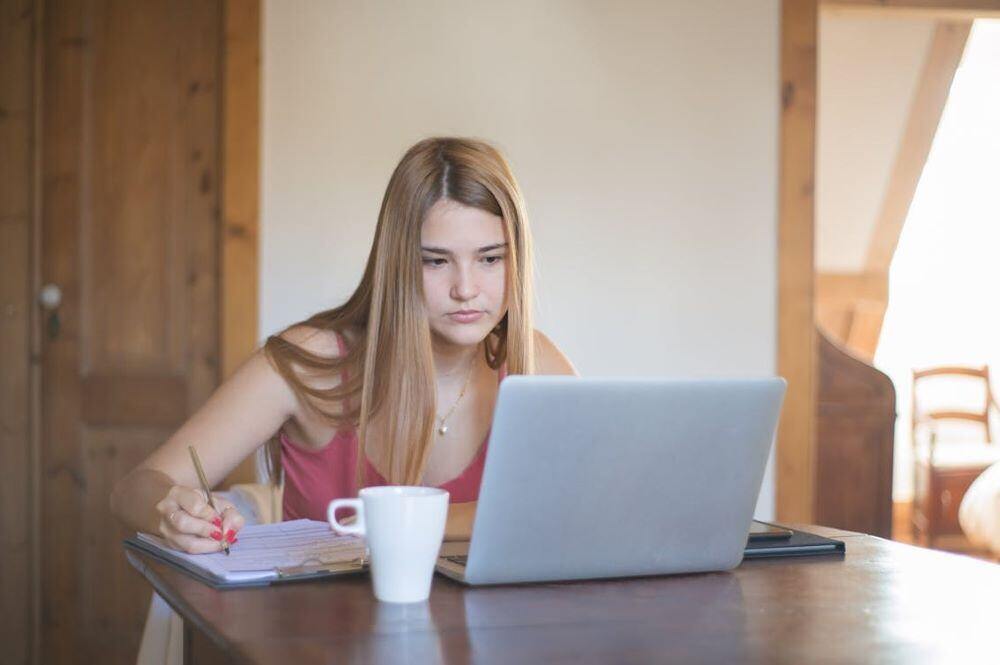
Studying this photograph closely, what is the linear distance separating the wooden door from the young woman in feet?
4.75

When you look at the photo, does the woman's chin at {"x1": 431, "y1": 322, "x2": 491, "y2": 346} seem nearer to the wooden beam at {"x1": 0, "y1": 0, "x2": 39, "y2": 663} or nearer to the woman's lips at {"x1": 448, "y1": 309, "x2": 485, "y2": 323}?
the woman's lips at {"x1": 448, "y1": 309, "x2": 485, "y2": 323}

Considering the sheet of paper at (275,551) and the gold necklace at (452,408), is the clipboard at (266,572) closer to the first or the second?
the sheet of paper at (275,551)

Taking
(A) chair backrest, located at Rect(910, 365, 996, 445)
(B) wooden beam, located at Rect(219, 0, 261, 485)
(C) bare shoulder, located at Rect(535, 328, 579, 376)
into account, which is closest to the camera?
(C) bare shoulder, located at Rect(535, 328, 579, 376)

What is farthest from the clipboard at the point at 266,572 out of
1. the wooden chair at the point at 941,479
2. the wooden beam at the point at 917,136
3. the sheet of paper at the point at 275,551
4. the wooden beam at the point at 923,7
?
the wooden beam at the point at 917,136

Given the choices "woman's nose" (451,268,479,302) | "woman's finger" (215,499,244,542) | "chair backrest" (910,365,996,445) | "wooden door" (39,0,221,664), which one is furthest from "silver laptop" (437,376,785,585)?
"chair backrest" (910,365,996,445)

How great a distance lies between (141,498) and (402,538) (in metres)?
0.51

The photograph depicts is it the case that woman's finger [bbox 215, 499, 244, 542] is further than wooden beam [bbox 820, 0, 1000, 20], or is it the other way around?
wooden beam [bbox 820, 0, 1000, 20]

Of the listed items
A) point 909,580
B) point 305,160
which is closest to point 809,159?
point 305,160

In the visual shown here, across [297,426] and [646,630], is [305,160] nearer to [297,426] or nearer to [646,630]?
[297,426]

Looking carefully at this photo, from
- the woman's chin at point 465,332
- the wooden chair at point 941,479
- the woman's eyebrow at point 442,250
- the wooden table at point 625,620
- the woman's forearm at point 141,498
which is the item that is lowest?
the wooden chair at point 941,479

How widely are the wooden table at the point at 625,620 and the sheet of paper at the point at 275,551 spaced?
26 mm

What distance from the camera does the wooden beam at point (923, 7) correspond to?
345 centimetres

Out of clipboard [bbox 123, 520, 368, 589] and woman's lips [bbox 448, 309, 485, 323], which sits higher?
woman's lips [bbox 448, 309, 485, 323]

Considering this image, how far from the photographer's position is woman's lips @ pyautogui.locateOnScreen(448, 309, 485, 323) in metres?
1.65
